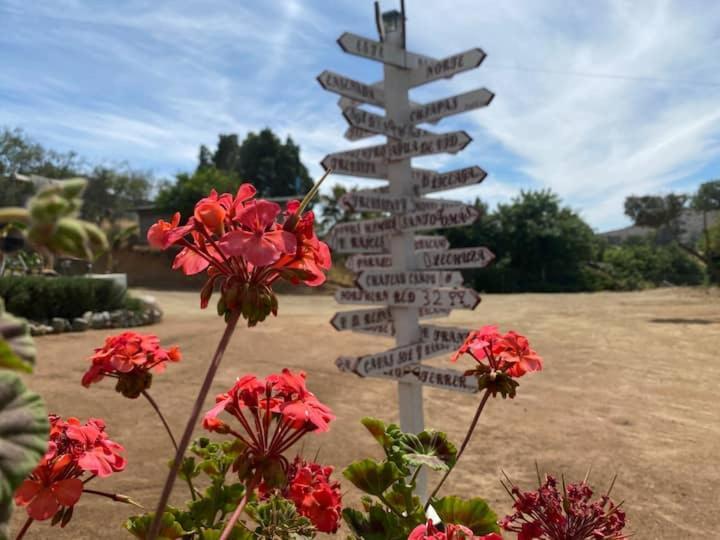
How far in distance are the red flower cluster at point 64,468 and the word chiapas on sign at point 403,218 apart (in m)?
1.87

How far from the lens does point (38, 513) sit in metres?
0.68

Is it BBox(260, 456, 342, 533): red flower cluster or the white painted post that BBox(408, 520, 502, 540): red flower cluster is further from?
the white painted post

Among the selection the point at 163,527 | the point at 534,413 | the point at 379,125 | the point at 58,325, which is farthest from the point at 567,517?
the point at 58,325

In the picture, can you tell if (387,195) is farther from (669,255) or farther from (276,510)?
(669,255)

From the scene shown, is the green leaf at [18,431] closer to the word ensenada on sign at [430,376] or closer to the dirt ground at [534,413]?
the word ensenada on sign at [430,376]

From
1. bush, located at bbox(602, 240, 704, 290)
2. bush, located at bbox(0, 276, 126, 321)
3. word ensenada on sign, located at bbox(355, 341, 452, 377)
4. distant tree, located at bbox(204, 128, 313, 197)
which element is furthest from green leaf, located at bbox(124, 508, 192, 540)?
distant tree, located at bbox(204, 128, 313, 197)

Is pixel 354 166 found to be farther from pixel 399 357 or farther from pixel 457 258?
pixel 399 357

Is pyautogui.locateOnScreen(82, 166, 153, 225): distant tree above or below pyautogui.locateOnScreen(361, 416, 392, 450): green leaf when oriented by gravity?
above

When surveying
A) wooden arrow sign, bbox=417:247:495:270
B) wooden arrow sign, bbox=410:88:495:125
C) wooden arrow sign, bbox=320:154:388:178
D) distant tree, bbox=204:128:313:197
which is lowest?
wooden arrow sign, bbox=417:247:495:270

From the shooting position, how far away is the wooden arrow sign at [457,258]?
9.05 feet

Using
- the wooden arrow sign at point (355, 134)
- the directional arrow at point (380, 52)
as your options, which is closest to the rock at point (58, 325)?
the wooden arrow sign at point (355, 134)

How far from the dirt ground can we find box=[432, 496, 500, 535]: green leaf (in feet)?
7.08

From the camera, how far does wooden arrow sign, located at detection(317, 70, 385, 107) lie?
276 cm

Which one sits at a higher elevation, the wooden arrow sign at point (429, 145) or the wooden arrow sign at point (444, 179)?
the wooden arrow sign at point (429, 145)
